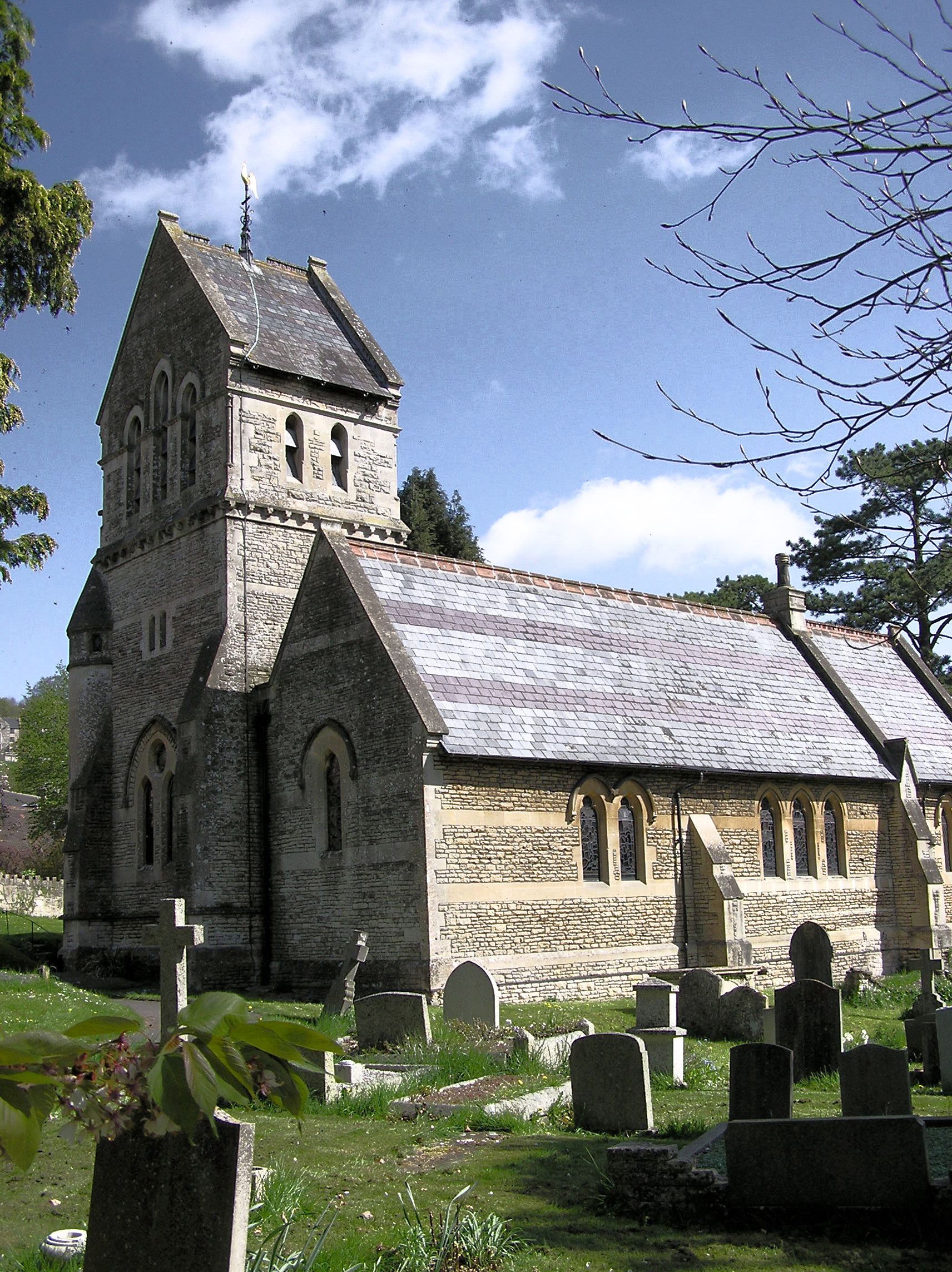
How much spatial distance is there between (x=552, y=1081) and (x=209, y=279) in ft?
72.7

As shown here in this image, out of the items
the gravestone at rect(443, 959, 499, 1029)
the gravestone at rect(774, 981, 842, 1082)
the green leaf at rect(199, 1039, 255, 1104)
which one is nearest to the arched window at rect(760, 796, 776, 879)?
the gravestone at rect(443, 959, 499, 1029)

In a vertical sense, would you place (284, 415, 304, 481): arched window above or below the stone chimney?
Answer: above

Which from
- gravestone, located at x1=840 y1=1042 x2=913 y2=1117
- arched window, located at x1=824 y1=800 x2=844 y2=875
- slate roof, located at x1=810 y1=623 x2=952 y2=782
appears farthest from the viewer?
slate roof, located at x1=810 y1=623 x2=952 y2=782

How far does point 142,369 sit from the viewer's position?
29984 millimetres

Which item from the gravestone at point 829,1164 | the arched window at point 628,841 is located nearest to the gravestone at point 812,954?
the arched window at point 628,841

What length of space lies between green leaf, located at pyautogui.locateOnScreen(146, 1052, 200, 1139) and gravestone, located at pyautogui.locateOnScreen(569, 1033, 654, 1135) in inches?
305

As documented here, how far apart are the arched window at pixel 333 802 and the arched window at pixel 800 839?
10.2 meters

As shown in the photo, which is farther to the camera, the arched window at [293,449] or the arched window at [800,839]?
the arched window at [293,449]

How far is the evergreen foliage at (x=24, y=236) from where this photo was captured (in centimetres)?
1875

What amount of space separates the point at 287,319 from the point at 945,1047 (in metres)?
23.2

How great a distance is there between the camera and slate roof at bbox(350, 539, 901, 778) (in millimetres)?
21391

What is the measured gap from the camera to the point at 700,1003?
1723cm

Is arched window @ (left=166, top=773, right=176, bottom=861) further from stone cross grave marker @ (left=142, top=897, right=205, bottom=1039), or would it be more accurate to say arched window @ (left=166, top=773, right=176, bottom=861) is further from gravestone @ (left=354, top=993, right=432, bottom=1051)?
stone cross grave marker @ (left=142, top=897, right=205, bottom=1039)

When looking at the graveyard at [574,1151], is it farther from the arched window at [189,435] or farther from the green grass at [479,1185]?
the arched window at [189,435]
